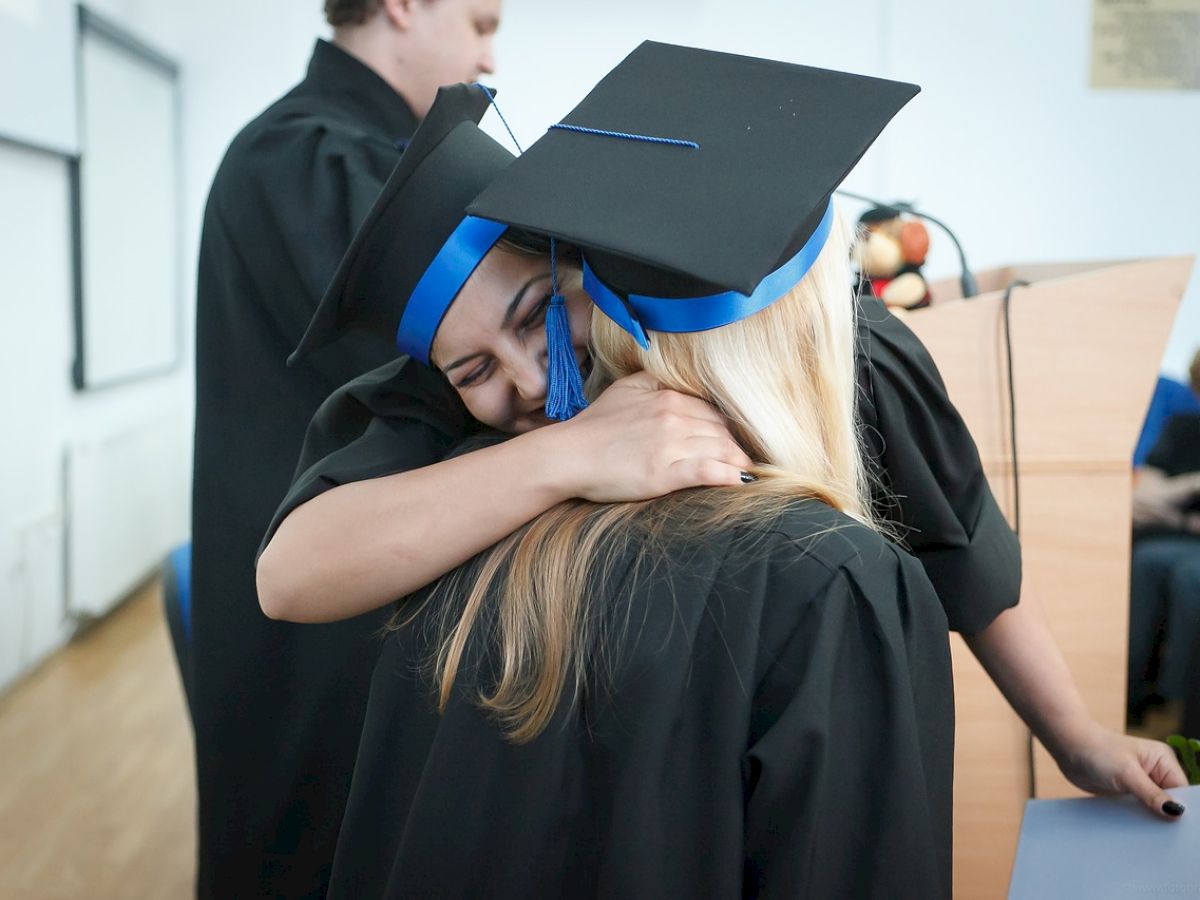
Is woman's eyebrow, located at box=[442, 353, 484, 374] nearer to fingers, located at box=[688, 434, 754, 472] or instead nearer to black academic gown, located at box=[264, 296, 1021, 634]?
black academic gown, located at box=[264, 296, 1021, 634]

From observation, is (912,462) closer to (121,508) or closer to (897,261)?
(897,261)

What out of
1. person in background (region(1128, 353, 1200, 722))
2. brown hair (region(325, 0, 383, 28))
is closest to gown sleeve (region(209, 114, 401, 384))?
brown hair (region(325, 0, 383, 28))

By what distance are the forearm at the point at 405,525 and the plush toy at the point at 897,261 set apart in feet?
3.47

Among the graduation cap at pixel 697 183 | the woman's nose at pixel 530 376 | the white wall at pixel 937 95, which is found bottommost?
the woman's nose at pixel 530 376

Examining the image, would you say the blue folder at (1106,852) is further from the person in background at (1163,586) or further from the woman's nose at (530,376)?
the person in background at (1163,586)

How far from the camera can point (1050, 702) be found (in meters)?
1.23

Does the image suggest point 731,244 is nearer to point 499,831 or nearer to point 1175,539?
point 499,831

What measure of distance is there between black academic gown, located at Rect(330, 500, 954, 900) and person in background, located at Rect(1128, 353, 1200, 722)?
2403 mm

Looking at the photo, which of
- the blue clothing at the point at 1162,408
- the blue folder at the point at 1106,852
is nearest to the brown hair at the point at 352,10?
the blue folder at the point at 1106,852

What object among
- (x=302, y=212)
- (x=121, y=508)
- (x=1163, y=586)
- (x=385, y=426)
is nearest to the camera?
(x=385, y=426)

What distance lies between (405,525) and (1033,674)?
0.74 m

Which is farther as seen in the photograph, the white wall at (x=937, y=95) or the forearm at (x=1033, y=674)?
the white wall at (x=937, y=95)

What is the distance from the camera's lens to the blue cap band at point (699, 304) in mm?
926

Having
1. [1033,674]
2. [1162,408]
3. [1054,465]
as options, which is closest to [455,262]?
[1033,674]
